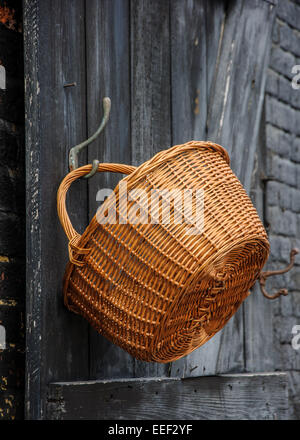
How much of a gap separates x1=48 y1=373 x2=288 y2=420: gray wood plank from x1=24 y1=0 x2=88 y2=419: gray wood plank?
0.07m

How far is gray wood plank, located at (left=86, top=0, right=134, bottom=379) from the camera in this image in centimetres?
228

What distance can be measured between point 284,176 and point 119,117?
1.27 meters

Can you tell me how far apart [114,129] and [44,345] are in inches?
30.1

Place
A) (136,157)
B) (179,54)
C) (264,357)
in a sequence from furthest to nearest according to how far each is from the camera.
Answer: (264,357) < (179,54) < (136,157)

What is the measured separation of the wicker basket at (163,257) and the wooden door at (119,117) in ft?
0.33

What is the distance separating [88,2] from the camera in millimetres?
2334

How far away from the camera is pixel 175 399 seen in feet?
7.99

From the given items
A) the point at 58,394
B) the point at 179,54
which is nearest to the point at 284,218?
the point at 179,54

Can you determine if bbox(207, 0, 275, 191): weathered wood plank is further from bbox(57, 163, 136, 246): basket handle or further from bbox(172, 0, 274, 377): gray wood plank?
bbox(57, 163, 136, 246): basket handle

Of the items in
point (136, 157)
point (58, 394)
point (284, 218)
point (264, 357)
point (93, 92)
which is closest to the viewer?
point (58, 394)

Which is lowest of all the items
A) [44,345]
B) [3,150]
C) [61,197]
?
[44,345]

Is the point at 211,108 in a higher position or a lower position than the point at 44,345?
higher

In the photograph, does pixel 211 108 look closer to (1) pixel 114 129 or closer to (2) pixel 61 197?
(1) pixel 114 129

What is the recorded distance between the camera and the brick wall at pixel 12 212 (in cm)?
→ 205
